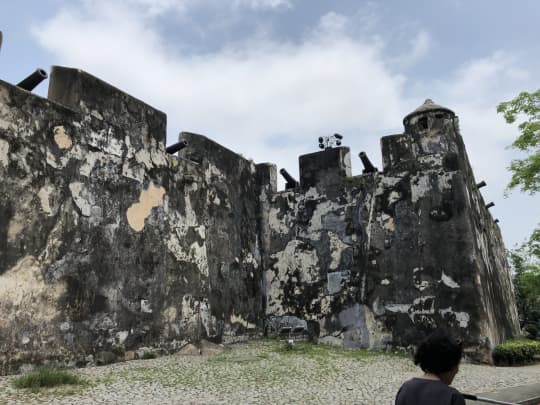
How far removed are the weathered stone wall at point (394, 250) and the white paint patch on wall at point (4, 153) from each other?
6.45 m

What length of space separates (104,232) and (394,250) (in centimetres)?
586

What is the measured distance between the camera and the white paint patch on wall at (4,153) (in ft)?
19.5

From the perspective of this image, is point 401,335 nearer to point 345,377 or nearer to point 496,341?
point 496,341

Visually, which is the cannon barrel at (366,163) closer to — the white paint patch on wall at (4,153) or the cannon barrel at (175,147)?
the cannon barrel at (175,147)

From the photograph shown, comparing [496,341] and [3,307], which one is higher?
[3,307]

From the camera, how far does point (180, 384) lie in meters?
5.35

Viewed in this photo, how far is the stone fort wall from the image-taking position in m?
6.23

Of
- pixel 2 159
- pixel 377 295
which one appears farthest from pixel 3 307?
pixel 377 295

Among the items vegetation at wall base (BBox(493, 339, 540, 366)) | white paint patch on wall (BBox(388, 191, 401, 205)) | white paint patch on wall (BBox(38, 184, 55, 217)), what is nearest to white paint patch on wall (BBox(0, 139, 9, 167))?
white paint patch on wall (BBox(38, 184, 55, 217))

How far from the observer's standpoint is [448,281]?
29.3 feet

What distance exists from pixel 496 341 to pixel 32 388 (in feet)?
27.0

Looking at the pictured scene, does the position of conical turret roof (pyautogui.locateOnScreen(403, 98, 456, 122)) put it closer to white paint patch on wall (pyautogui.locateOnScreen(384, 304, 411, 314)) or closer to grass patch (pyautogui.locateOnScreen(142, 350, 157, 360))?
white paint patch on wall (pyautogui.locateOnScreen(384, 304, 411, 314))

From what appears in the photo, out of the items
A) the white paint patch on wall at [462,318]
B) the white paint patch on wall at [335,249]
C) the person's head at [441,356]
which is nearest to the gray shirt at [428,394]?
the person's head at [441,356]

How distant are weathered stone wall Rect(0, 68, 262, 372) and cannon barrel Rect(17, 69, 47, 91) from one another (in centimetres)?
20
